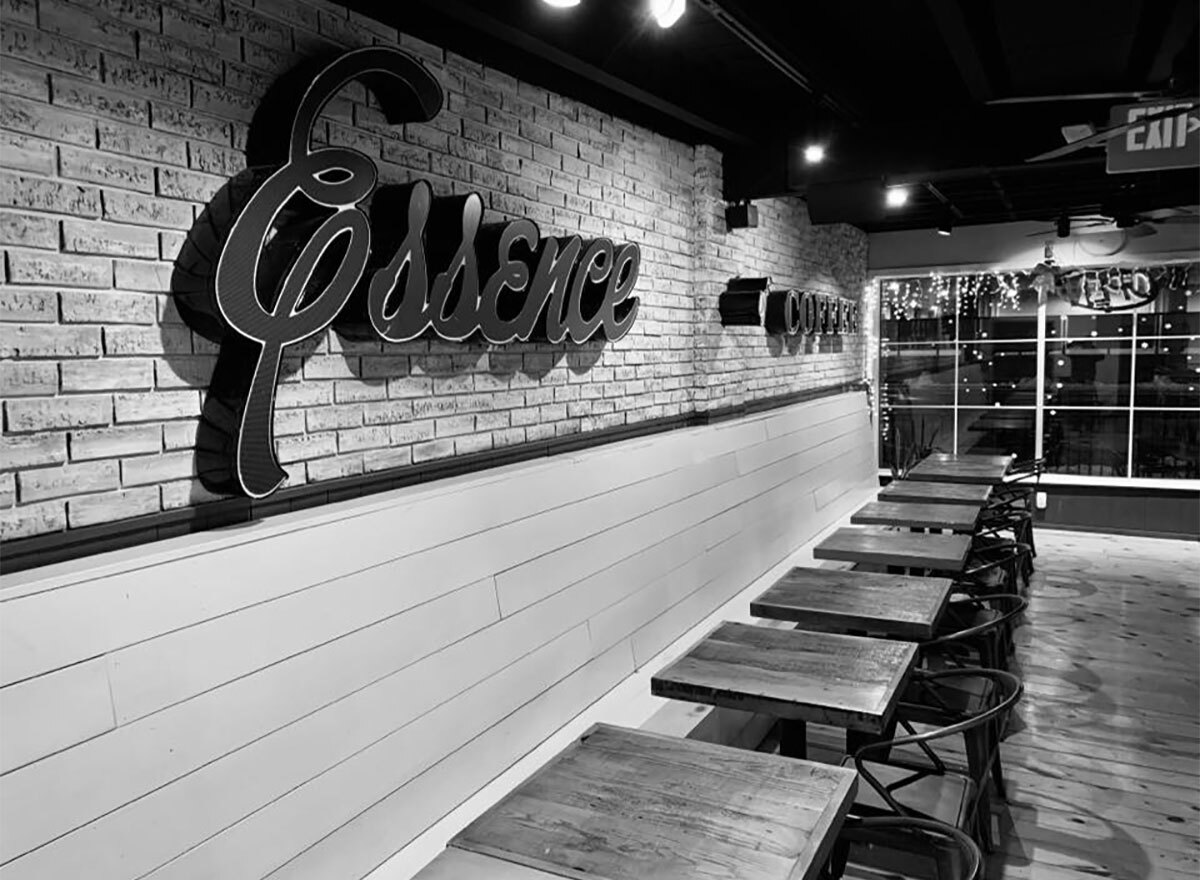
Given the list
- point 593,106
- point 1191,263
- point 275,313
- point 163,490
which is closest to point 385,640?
point 163,490

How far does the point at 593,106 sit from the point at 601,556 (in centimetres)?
216

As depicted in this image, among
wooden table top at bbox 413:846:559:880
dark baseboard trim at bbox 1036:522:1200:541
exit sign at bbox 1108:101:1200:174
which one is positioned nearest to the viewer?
wooden table top at bbox 413:846:559:880

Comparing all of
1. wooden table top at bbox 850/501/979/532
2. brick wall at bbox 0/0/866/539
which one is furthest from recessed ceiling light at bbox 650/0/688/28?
wooden table top at bbox 850/501/979/532

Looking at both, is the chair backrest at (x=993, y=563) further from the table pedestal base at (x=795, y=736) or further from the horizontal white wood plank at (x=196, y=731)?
the horizontal white wood plank at (x=196, y=731)

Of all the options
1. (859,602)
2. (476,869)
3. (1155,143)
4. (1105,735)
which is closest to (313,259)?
(476,869)

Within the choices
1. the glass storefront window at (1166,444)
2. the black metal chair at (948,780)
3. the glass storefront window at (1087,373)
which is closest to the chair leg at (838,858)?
the black metal chair at (948,780)

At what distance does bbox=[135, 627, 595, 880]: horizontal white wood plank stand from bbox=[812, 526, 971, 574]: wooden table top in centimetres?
188

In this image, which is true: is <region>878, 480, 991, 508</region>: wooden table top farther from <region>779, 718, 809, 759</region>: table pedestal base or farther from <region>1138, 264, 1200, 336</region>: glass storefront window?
<region>1138, 264, 1200, 336</region>: glass storefront window

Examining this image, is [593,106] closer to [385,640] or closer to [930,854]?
[385,640]

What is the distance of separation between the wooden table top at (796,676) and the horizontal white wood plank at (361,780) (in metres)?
0.61

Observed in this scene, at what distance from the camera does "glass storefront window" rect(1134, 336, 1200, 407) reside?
371 inches

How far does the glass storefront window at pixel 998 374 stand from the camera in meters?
10.1

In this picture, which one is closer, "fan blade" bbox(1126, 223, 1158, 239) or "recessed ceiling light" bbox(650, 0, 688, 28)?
"recessed ceiling light" bbox(650, 0, 688, 28)

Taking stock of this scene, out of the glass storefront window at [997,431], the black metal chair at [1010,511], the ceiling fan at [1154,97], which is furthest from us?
the glass storefront window at [997,431]
